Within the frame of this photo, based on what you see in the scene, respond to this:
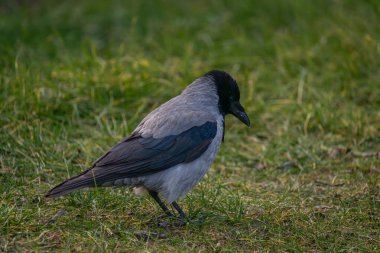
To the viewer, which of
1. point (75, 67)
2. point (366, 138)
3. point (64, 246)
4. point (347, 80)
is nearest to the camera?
point (64, 246)

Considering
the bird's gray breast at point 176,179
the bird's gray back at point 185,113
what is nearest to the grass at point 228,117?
the bird's gray breast at point 176,179

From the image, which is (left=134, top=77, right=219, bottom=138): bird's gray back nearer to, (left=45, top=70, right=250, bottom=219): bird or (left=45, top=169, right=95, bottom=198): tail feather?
(left=45, top=70, right=250, bottom=219): bird

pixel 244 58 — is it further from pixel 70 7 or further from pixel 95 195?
pixel 95 195

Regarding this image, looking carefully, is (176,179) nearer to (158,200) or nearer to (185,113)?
(158,200)

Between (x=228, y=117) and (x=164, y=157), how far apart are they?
2.60 metres

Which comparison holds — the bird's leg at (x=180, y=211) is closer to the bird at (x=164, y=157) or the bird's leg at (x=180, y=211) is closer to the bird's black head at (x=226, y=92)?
the bird at (x=164, y=157)

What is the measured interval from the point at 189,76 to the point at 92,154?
2.08m

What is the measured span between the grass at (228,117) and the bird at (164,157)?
24 centimetres

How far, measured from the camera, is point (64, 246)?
4.85 meters

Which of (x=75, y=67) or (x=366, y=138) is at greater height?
(x=75, y=67)

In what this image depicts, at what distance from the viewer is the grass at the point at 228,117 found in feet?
17.3

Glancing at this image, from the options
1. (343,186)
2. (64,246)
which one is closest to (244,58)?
(343,186)

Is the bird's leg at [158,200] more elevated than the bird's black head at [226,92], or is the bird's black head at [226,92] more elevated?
the bird's black head at [226,92]

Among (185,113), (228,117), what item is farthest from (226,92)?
(228,117)
